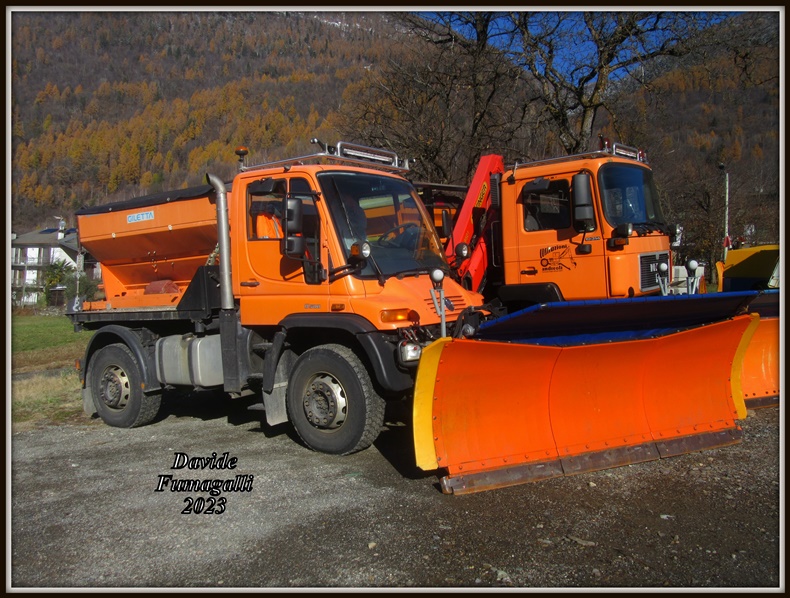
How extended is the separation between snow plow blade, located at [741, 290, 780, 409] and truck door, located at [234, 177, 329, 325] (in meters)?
5.25

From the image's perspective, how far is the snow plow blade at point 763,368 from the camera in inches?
312

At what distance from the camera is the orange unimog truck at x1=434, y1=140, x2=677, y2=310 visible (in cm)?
827

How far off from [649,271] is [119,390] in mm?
6920

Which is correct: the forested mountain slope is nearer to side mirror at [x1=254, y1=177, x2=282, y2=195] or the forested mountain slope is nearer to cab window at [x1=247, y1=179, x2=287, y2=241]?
cab window at [x1=247, y1=179, x2=287, y2=241]

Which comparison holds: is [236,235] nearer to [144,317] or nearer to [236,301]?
[236,301]

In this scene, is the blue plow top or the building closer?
the blue plow top

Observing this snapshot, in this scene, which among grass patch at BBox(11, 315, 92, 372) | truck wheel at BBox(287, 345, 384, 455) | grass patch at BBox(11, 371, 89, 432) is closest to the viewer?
truck wheel at BBox(287, 345, 384, 455)

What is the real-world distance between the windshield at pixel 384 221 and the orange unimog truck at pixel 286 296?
0.01m

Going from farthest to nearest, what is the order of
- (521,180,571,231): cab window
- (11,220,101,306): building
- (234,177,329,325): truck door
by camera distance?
(11,220,101,306): building < (521,180,571,231): cab window < (234,177,329,325): truck door

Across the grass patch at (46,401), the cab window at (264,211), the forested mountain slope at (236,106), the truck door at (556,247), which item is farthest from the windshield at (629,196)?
the grass patch at (46,401)

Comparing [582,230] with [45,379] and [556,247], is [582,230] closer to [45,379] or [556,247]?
[556,247]

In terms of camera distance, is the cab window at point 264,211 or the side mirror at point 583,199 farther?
the side mirror at point 583,199

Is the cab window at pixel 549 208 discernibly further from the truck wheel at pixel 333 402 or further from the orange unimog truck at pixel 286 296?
the truck wheel at pixel 333 402

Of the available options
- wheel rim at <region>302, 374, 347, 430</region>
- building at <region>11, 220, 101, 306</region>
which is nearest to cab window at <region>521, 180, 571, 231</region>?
wheel rim at <region>302, 374, 347, 430</region>
